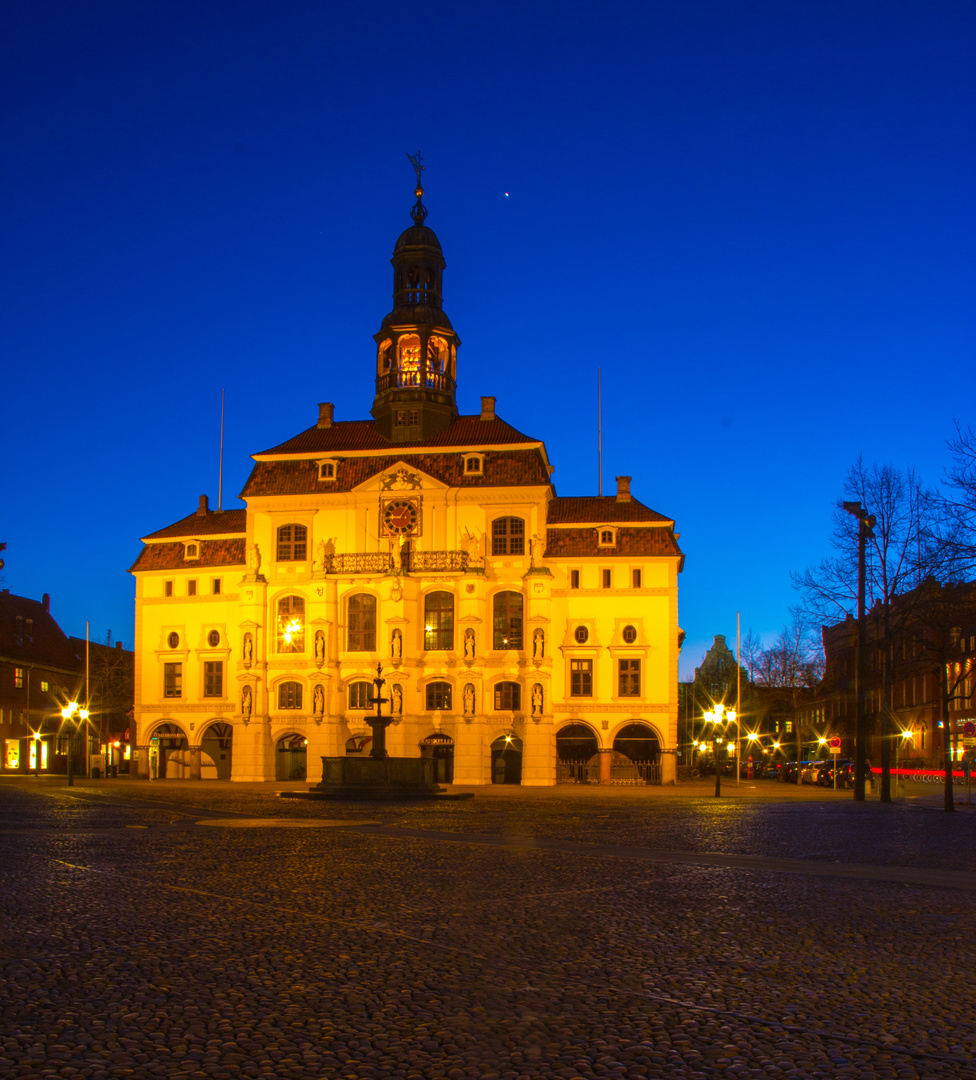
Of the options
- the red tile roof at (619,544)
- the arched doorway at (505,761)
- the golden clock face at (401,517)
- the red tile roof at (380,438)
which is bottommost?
the arched doorway at (505,761)

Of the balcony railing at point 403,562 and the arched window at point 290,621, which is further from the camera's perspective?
the arched window at point 290,621

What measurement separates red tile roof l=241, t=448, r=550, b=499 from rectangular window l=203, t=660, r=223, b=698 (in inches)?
359

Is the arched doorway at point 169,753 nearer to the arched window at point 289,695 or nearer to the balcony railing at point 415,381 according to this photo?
the arched window at point 289,695

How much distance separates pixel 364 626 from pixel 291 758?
8.23m

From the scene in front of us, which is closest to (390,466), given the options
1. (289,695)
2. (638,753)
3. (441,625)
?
(441,625)

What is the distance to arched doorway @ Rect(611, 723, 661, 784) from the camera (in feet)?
188

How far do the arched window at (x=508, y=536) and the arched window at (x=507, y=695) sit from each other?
6.52m

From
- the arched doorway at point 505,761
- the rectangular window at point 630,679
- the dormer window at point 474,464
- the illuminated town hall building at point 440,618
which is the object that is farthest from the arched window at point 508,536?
the arched doorway at point 505,761

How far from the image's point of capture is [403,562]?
57312 mm

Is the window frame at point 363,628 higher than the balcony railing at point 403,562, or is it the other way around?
the balcony railing at point 403,562

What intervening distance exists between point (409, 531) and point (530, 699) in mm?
10321

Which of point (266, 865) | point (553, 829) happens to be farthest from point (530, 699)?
point (266, 865)

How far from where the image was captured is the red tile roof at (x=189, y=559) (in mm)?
61656

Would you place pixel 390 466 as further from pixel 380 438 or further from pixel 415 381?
pixel 415 381
